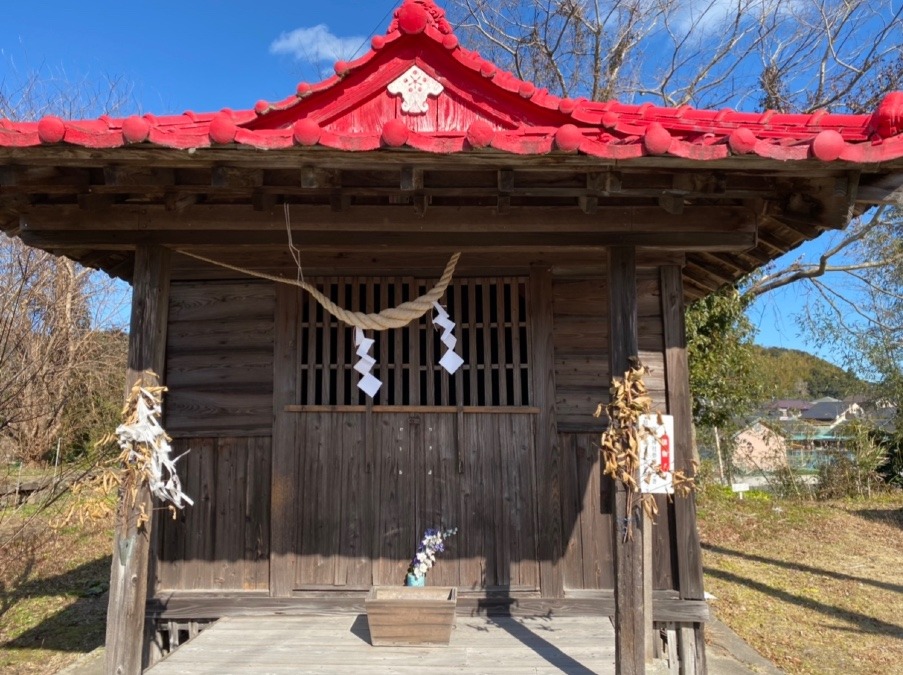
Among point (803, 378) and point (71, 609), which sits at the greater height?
point (803, 378)

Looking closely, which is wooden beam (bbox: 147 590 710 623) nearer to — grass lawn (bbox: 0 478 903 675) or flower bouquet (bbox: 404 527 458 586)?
flower bouquet (bbox: 404 527 458 586)

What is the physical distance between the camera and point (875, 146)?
2.54 meters

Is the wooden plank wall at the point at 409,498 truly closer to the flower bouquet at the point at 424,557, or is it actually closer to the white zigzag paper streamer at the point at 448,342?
the flower bouquet at the point at 424,557

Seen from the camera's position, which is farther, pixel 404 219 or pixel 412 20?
pixel 412 20

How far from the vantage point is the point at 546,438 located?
443 centimetres

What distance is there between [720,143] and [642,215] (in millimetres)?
807

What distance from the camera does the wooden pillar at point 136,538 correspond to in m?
3.01

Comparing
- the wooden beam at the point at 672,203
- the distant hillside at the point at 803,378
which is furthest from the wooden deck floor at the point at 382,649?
the distant hillside at the point at 803,378

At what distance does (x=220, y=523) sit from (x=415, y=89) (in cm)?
318

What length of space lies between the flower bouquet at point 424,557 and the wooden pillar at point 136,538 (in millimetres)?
1580

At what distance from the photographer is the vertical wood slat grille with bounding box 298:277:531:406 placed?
4.52 meters

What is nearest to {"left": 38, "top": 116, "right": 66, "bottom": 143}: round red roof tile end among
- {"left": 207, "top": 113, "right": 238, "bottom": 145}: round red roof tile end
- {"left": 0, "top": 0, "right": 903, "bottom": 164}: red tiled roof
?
{"left": 0, "top": 0, "right": 903, "bottom": 164}: red tiled roof

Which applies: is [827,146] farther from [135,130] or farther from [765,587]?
[765,587]

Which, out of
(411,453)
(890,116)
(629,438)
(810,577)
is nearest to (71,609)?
(411,453)
